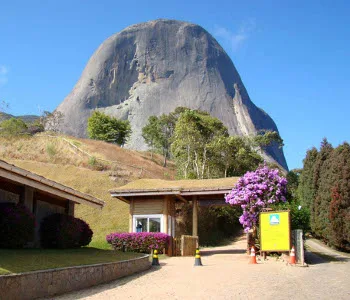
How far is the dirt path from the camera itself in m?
9.45

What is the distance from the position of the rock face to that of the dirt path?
102 m

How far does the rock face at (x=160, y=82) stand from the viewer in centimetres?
12681

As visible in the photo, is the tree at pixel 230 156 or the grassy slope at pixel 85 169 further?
the tree at pixel 230 156

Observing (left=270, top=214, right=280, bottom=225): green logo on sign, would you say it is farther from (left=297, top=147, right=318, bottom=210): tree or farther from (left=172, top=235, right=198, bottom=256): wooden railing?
(left=297, top=147, right=318, bottom=210): tree

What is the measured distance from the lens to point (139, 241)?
20.8 m

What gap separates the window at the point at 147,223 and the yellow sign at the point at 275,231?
19.5 feet

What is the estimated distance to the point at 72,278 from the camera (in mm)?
9977

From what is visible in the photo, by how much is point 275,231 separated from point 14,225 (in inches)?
416

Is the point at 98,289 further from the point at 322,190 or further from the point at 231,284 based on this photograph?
the point at 322,190

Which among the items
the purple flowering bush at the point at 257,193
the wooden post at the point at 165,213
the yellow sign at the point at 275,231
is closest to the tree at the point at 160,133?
the wooden post at the point at 165,213

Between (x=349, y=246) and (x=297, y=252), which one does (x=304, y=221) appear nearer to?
(x=297, y=252)

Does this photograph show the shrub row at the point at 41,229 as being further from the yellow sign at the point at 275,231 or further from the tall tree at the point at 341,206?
the tall tree at the point at 341,206

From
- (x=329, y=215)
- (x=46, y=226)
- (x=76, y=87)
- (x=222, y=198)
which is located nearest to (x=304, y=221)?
(x=329, y=215)

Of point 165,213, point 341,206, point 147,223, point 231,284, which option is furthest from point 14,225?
point 341,206
